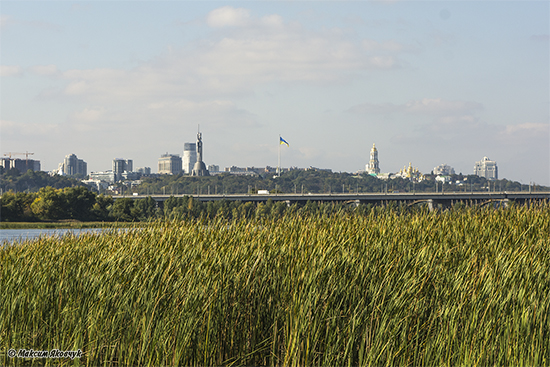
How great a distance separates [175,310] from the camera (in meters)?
9.33

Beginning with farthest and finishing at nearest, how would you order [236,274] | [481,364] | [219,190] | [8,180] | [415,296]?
[219,190] < [8,180] < [236,274] < [415,296] < [481,364]

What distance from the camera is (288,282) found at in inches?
401

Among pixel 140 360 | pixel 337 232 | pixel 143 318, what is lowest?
pixel 140 360

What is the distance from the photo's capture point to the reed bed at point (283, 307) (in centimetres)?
869

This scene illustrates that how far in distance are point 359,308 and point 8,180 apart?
181687 mm

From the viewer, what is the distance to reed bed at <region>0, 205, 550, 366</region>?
28.5 ft

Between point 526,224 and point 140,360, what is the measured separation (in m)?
13.1

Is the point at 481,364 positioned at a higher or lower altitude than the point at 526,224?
lower

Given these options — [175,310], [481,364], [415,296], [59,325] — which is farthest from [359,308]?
[59,325]

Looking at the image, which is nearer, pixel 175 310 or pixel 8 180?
pixel 175 310

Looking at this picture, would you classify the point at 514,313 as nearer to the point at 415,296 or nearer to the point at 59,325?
the point at 415,296

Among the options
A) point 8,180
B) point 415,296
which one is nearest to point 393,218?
point 415,296

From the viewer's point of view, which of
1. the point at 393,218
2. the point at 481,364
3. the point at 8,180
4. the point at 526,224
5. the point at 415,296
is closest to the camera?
the point at 481,364

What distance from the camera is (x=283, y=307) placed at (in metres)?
9.85
